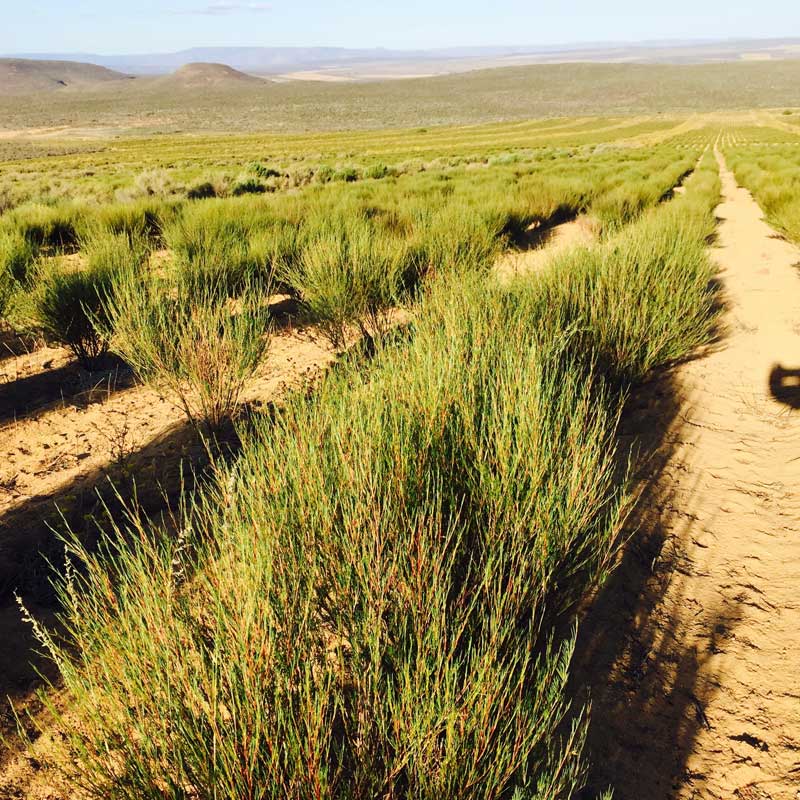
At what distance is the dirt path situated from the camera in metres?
1.86

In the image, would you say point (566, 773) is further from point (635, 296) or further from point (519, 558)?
point (635, 296)

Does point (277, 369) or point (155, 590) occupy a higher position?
point (155, 590)

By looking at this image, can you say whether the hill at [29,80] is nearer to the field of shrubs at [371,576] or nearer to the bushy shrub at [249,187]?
the bushy shrub at [249,187]

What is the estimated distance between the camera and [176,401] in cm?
450

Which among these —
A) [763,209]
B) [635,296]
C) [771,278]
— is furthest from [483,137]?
[635,296]

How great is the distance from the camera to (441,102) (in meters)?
97.1

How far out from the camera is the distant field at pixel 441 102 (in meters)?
75.8

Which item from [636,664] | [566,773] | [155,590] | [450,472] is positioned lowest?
[636,664]

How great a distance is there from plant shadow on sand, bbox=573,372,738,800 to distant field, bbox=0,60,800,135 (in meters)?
72.9

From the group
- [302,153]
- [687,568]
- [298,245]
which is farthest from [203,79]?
[687,568]

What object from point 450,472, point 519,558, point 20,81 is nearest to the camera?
point 519,558

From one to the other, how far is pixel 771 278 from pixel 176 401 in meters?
7.68

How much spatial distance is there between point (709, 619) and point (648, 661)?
16.1 inches

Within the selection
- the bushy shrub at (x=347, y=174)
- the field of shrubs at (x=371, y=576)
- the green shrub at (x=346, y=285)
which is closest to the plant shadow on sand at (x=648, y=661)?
the field of shrubs at (x=371, y=576)
